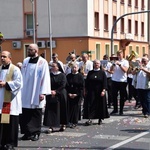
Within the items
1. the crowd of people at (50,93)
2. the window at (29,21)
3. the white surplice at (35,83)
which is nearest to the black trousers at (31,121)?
the crowd of people at (50,93)

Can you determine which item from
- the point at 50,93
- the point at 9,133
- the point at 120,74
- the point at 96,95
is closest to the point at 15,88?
Answer: the point at 9,133

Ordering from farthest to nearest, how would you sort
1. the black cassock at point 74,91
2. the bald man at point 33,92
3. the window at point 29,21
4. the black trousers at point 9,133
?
the window at point 29,21, the black cassock at point 74,91, the bald man at point 33,92, the black trousers at point 9,133

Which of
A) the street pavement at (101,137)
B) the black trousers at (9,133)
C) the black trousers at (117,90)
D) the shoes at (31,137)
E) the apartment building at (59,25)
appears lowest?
the street pavement at (101,137)

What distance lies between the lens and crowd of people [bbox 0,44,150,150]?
980 centimetres

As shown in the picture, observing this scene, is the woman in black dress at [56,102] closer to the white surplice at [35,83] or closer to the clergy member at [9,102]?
the white surplice at [35,83]

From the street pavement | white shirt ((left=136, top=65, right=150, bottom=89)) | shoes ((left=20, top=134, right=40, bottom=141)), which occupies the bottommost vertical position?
the street pavement

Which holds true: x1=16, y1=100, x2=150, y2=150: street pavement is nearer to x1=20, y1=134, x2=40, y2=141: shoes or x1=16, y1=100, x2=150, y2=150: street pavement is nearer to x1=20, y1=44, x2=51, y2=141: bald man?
x1=20, y1=134, x2=40, y2=141: shoes

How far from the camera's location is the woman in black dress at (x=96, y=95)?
13.6m

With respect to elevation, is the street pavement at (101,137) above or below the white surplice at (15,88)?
below

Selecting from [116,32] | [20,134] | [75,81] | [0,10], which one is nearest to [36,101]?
[20,134]

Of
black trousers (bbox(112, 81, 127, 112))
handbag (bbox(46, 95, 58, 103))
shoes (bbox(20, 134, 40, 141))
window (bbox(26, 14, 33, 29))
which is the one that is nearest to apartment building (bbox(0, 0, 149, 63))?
window (bbox(26, 14, 33, 29))

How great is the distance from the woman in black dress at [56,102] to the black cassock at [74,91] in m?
0.75

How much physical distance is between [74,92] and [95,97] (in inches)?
35.4

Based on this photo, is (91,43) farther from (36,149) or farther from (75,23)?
(36,149)
